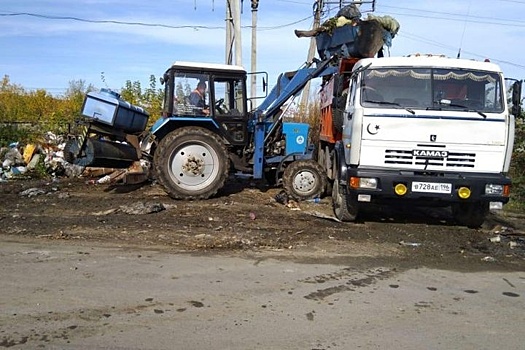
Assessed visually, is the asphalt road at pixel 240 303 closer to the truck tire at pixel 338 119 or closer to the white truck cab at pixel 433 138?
the white truck cab at pixel 433 138

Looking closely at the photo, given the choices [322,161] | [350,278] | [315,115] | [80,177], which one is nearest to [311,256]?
[350,278]

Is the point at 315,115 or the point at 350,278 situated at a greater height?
the point at 315,115

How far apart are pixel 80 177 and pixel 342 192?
7.54 m

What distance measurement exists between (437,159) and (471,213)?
164 cm

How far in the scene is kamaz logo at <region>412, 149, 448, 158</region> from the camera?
803 centimetres

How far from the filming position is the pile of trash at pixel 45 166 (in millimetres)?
13078

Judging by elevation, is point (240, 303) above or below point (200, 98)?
below

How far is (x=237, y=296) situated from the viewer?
5.33 m

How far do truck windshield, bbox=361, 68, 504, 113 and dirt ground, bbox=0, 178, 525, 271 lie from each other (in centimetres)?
197

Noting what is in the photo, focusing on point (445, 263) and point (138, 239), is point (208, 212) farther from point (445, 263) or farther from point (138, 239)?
point (445, 263)

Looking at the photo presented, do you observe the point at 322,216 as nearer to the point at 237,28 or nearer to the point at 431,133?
the point at 431,133

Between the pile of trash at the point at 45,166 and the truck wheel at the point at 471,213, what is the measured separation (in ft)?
22.6

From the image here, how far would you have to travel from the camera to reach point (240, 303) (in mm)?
5141

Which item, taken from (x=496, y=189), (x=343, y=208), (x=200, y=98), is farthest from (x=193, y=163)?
(x=496, y=189)
